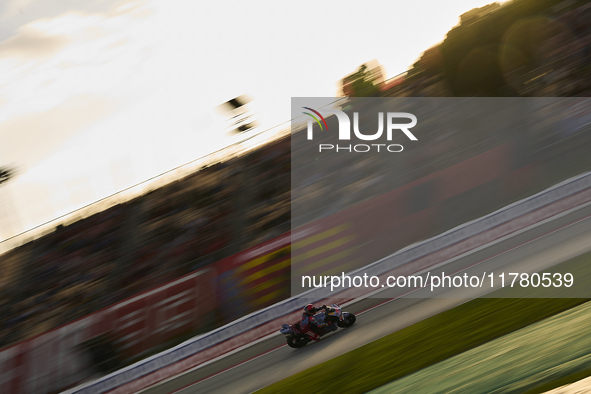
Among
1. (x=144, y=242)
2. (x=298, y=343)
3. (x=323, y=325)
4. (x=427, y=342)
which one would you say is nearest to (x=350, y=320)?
(x=323, y=325)

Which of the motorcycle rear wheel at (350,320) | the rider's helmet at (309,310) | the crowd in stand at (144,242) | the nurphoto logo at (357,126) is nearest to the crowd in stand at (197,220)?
the crowd in stand at (144,242)

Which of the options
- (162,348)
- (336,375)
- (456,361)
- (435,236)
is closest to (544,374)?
(456,361)

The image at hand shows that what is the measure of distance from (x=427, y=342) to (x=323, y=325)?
2186mm

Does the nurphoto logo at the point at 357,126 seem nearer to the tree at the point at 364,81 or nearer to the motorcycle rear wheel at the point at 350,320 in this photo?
the motorcycle rear wheel at the point at 350,320

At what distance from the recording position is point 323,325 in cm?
770

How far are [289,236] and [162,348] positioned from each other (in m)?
3.83

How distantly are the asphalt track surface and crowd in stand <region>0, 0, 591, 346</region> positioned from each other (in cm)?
256

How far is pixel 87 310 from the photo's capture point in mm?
12742

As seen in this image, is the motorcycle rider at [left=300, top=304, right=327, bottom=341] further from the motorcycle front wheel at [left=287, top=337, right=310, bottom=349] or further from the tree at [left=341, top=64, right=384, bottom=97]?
the tree at [left=341, top=64, right=384, bottom=97]

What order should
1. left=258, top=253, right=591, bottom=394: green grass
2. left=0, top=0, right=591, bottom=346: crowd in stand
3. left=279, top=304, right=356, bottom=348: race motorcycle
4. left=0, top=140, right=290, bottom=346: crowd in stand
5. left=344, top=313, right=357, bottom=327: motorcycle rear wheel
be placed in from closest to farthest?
1. left=258, top=253, right=591, bottom=394: green grass
2. left=279, top=304, right=356, bottom=348: race motorcycle
3. left=344, top=313, right=357, bottom=327: motorcycle rear wheel
4. left=0, top=0, right=591, bottom=346: crowd in stand
5. left=0, top=140, right=290, bottom=346: crowd in stand

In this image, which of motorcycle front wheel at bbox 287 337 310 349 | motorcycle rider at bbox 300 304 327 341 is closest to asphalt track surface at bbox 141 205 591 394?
motorcycle front wheel at bbox 287 337 310 349

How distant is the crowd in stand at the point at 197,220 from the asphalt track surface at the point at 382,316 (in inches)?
101

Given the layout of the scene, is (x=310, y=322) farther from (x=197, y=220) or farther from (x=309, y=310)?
(x=197, y=220)

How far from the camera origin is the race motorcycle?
7.68m
